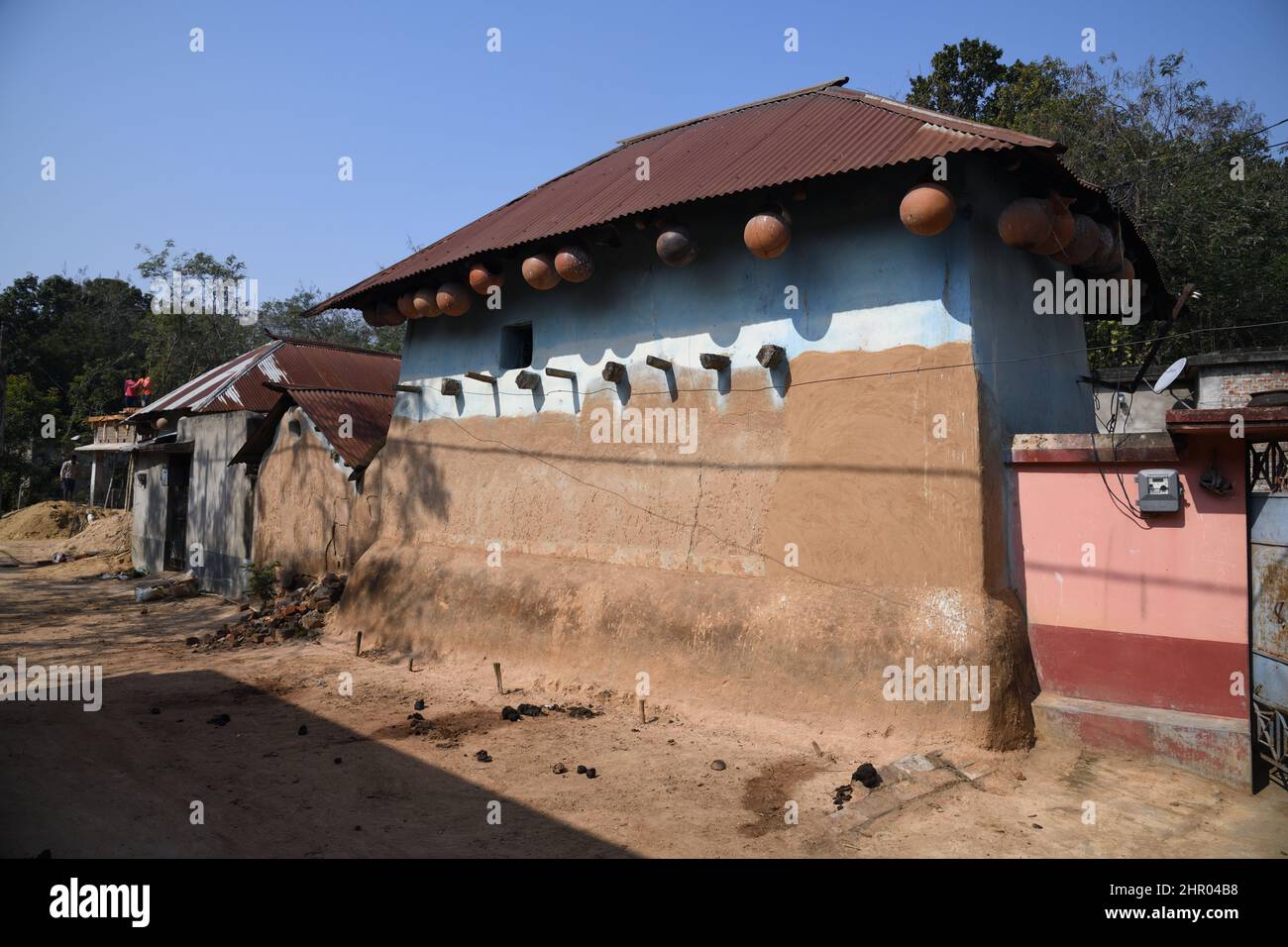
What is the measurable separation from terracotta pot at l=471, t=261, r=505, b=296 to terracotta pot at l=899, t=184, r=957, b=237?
5.24 meters

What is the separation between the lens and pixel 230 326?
34.1m

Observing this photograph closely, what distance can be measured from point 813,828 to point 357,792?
3.36 meters

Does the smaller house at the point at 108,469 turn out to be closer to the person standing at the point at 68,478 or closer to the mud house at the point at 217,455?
the person standing at the point at 68,478

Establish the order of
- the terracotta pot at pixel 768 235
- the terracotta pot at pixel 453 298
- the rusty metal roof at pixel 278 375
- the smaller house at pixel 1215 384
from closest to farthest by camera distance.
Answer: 1. the terracotta pot at pixel 768 235
2. the terracotta pot at pixel 453 298
3. the smaller house at pixel 1215 384
4. the rusty metal roof at pixel 278 375

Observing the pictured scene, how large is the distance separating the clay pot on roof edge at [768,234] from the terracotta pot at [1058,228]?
220 cm

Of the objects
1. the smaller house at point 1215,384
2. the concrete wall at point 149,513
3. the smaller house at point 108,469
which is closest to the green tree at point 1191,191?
the smaller house at point 1215,384

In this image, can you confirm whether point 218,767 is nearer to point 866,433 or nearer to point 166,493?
point 866,433

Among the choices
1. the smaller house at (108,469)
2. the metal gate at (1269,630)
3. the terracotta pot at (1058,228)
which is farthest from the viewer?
the smaller house at (108,469)

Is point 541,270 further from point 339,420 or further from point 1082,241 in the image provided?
point 339,420

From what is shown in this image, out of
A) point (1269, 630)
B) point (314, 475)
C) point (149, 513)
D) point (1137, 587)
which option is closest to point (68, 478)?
point (149, 513)

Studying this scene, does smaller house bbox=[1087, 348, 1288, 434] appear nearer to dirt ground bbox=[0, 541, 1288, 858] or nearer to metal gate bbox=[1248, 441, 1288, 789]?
metal gate bbox=[1248, 441, 1288, 789]

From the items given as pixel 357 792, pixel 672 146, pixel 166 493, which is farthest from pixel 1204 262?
pixel 166 493

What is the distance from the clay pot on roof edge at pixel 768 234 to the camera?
24.1 ft

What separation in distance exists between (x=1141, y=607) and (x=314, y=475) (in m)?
11.8
